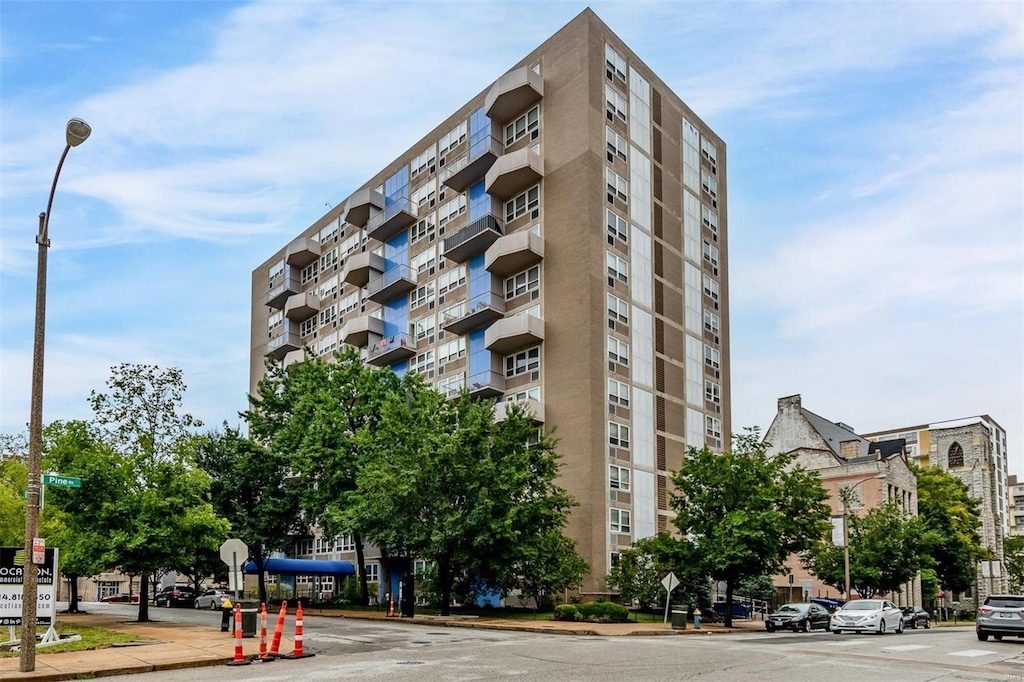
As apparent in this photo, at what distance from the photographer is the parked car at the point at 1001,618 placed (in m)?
28.9

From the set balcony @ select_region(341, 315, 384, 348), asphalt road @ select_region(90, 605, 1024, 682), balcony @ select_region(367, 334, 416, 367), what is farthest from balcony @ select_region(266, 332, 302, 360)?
asphalt road @ select_region(90, 605, 1024, 682)

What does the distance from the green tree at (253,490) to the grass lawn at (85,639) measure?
1856 centimetres

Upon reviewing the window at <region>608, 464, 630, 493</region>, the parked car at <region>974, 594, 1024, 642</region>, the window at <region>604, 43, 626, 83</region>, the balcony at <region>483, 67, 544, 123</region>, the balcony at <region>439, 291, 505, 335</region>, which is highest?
the window at <region>604, 43, 626, 83</region>

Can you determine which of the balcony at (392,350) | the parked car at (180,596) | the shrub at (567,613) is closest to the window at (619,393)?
the shrub at (567,613)

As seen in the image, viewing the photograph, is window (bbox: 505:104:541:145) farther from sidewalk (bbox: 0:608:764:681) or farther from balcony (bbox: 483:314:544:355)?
sidewalk (bbox: 0:608:764:681)

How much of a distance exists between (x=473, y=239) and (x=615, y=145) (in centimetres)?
986

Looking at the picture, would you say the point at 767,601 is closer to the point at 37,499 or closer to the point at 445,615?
the point at 445,615

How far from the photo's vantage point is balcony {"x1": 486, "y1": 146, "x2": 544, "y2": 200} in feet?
172

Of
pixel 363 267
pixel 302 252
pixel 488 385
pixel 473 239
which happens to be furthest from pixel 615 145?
pixel 302 252

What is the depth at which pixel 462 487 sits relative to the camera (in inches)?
1585

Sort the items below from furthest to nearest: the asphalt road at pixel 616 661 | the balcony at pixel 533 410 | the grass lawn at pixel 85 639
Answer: the balcony at pixel 533 410 < the grass lawn at pixel 85 639 < the asphalt road at pixel 616 661

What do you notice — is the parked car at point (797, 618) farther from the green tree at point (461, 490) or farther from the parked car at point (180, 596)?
the parked car at point (180, 596)

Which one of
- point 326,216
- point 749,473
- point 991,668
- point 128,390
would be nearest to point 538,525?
point 749,473

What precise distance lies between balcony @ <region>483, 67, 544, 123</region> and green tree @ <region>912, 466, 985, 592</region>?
146ft
